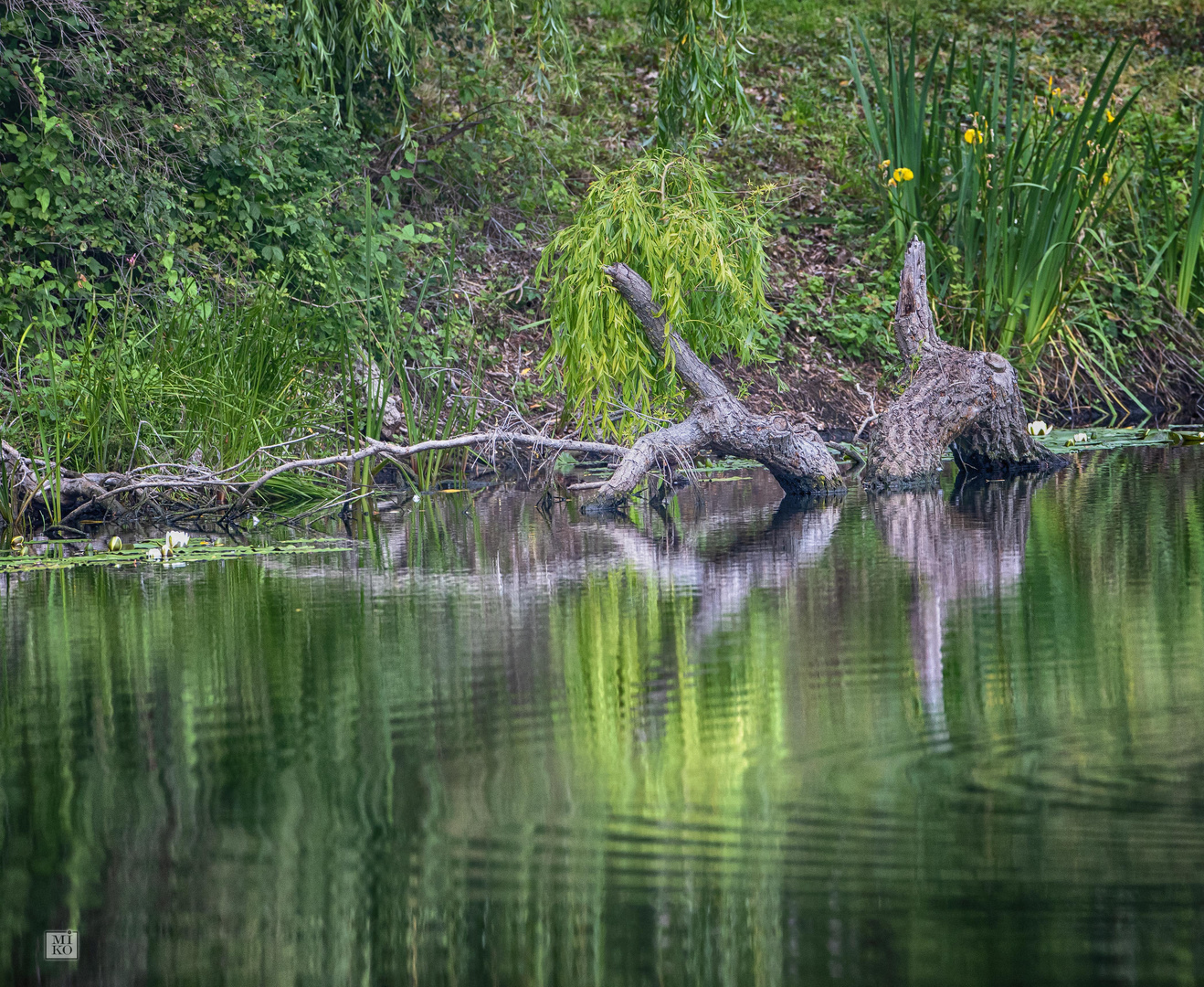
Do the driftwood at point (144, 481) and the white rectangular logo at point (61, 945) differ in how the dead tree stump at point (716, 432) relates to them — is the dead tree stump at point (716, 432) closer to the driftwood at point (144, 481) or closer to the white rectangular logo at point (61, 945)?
the driftwood at point (144, 481)

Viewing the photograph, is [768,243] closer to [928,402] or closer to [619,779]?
[928,402]

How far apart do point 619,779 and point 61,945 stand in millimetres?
958

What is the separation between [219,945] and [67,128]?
25.0 feet

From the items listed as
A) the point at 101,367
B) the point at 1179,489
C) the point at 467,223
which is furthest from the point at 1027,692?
the point at 467,223

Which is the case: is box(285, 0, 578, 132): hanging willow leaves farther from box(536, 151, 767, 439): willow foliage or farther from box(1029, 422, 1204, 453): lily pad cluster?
box(1029, 422, 1204, 453): lily pad cluster

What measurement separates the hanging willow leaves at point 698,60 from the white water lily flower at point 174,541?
18.4 feet

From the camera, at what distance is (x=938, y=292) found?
1083 cm

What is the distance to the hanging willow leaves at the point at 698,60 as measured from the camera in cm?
997

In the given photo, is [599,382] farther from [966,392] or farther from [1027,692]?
[1027,692]

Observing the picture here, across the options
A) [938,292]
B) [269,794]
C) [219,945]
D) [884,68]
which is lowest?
[219,945]

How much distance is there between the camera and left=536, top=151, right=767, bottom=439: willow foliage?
729cm

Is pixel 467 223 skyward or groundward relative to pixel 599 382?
skyward

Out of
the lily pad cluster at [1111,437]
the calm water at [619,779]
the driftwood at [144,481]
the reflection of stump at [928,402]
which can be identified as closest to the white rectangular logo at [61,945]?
the calm water at [619,779]

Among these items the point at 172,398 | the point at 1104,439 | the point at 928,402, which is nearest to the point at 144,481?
the point at 172,398
